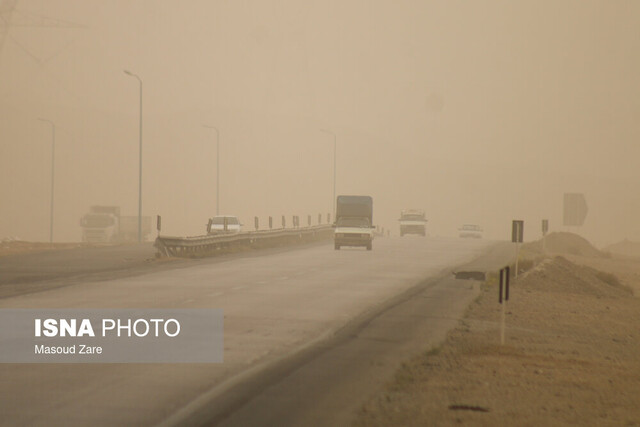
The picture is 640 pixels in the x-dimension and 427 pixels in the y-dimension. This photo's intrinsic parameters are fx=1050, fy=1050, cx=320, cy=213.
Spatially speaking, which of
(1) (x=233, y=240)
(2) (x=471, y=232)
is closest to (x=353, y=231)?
(1) (x=233, y=240)

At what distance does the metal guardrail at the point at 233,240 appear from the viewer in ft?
153

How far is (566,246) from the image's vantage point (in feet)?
251

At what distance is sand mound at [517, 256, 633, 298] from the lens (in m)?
36.1

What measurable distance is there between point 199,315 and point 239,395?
30.9 feet

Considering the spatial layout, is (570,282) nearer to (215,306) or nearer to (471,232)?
(215,306)

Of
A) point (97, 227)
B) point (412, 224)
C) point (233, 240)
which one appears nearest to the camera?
point (233, 240)

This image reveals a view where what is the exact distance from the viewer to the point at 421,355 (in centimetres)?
1712

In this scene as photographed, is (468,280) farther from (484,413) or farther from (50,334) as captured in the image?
(484,413)

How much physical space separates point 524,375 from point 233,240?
40.3m

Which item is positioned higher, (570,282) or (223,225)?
(223,225)

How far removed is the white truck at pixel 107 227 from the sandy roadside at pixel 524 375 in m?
52.8

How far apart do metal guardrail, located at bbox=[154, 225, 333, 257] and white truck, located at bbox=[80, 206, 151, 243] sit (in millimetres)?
16156

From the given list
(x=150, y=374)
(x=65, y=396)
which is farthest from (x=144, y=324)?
(x=65, y=396)

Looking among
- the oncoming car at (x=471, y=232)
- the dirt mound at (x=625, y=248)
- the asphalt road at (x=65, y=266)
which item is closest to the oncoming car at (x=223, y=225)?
the asphalt road at (x=65, y=266)
